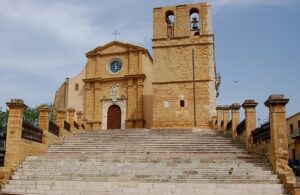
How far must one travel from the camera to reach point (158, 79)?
2178cm

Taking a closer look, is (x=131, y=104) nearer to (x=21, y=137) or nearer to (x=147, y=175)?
(x=21, y=137)

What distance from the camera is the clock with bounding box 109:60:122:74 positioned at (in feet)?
85.7

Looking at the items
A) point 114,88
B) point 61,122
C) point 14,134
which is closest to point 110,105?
point 114,88

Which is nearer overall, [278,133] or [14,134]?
[278,133]

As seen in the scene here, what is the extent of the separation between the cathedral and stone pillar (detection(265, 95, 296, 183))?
11.6 meters

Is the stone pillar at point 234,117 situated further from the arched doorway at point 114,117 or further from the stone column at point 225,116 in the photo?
the arched doorway at point 114,117

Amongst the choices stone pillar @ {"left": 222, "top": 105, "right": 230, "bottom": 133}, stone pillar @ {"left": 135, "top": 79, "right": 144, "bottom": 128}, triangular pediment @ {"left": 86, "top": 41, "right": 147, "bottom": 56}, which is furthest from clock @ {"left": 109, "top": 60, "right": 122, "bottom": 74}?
stone pillar @ {"left": 222, "top": 105, "right": 230, "bottom": 133}

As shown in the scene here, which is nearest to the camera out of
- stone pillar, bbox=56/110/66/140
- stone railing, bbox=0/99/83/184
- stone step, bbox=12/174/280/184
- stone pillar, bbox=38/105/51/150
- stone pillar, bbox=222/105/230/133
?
stone step, bbox=12/174/280/184

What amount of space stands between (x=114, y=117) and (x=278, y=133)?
17192 millimetres

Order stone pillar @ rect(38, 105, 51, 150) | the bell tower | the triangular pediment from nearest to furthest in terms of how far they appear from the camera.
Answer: stone pillar @ rect(38, 105, 51, 150)
the bell tower
the triangular pediment

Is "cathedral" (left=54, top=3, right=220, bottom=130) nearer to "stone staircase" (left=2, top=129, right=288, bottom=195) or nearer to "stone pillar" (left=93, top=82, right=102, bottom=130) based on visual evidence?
"stone pillar" (left=93, top=82, right=102, bottom=130)

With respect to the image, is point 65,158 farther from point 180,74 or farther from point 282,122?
point 180,74

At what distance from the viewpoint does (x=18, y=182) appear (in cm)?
941

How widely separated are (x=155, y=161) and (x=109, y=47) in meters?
17.8
